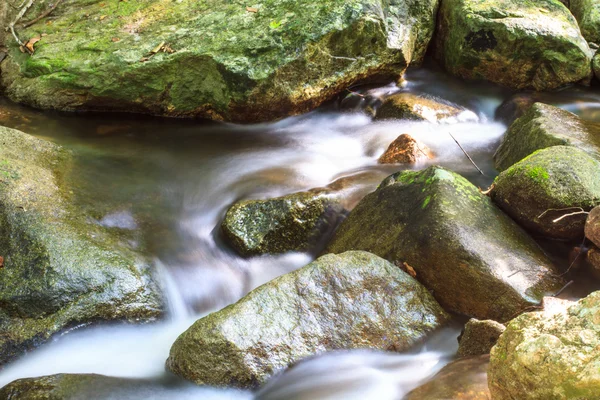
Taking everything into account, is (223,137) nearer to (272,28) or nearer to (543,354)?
(272,28)

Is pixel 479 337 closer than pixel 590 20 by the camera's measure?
Yes

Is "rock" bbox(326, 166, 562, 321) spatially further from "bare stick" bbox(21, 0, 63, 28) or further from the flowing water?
"bare stick" bbox(21, 0, 63, 28)

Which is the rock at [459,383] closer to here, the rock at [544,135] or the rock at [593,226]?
the rock at [593,226]

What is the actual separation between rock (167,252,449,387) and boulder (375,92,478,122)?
369 centimetres

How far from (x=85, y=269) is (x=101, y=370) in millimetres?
761

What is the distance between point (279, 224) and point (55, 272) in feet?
6.32

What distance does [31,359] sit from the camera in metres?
3.52

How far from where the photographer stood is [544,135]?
5.35 m

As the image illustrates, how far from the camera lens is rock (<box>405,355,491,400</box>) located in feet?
8.76

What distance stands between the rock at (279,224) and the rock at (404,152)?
4.87 ft

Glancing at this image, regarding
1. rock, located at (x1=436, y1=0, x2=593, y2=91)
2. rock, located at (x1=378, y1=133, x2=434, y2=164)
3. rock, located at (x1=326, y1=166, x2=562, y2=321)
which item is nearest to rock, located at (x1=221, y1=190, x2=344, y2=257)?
rock, located at (x1=326, y1=166, x2=562, y2=321)

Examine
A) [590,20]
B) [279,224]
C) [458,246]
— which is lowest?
[279,224]

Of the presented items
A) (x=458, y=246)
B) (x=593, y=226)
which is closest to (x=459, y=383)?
(x=458, y=246)

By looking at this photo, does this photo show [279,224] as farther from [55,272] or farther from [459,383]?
[459,383]
